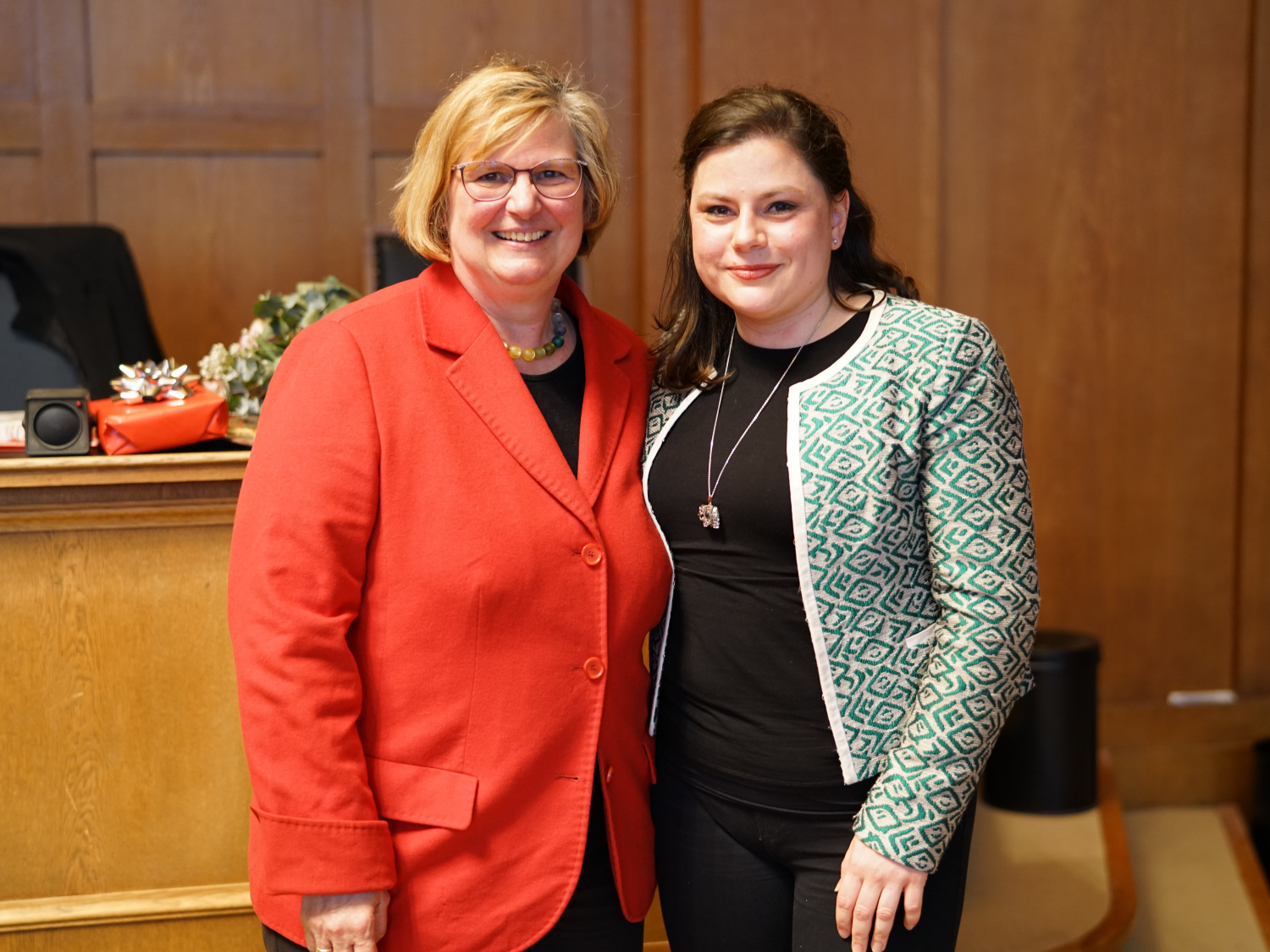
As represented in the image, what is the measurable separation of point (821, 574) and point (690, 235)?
0.54 meters

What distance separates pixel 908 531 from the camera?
1.36 meters

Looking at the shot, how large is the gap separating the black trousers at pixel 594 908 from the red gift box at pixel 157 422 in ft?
2.53

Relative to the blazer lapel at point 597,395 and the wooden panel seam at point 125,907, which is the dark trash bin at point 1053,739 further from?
the wooden panel seam at point 125,907

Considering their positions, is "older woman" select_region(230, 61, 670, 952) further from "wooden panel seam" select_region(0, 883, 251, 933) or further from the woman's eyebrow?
"wooden panel seam" select_region(0, 883, 251, 933)

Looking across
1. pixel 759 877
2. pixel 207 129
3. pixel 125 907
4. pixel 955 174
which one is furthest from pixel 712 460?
pixel 207 129

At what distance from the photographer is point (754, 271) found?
1.43 meters

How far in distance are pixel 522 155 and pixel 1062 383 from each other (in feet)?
7.29

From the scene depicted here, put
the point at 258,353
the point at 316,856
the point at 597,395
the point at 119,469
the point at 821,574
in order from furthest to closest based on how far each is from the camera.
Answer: the point at 258,353
the point at 119,469
the point at 597,395
the point at 821,574
the point at 316,856

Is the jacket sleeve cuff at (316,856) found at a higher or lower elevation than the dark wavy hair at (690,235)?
lower

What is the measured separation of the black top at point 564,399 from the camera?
145 cm

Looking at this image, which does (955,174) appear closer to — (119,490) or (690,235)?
(690,235)

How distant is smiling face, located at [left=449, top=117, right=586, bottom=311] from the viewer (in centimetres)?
140

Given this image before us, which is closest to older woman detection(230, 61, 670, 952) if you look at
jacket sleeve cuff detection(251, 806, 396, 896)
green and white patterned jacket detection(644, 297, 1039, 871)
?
jacket sleeve cuff detection(251, 806, 396, 896)

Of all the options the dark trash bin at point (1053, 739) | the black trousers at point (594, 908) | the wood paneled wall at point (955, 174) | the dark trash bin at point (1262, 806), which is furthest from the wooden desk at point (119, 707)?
the dark trash bin at point (1262, 806)
